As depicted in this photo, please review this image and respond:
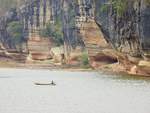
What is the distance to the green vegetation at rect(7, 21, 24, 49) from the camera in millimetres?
113875

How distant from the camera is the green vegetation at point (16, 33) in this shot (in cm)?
11388

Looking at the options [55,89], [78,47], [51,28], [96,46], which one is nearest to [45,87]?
[55,89]

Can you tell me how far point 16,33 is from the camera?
374 ft

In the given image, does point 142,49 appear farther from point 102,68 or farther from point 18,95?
point 18,95

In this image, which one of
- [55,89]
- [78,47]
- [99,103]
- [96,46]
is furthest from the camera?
[78,47]

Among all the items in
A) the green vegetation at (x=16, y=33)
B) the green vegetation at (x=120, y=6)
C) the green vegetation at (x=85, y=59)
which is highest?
the green vegetation at (x=120, y=6)

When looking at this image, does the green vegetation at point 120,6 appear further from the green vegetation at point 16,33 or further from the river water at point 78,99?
the green vegetation at point 16,33

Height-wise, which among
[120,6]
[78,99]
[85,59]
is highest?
[120,6]

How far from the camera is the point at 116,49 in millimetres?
78188

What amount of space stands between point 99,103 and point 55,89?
12699mm

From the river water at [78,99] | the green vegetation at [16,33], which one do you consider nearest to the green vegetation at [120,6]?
the river water at [78,99]

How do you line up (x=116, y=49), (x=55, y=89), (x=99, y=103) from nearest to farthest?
1. (x=99, y=103)
2. (x=55, y=89)
3. (x=116, y=49)

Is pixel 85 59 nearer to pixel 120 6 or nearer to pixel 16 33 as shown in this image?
pixel 16 33

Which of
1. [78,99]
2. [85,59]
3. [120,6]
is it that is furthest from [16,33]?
[78,99]
